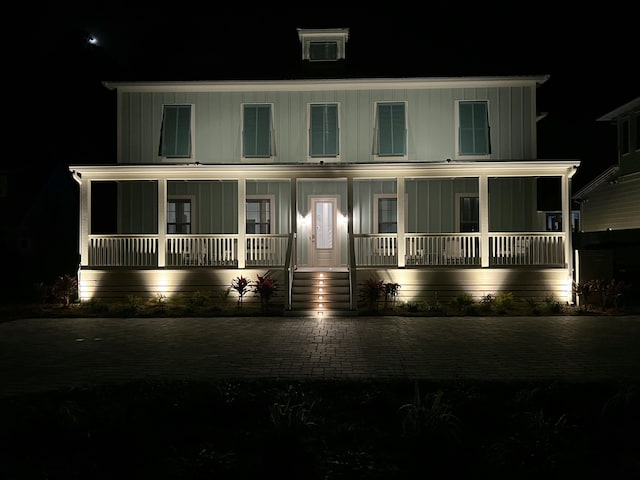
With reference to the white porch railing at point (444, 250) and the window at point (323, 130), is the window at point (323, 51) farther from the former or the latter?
the white porch railing at point (444, 250)

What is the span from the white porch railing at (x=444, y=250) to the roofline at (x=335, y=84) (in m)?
5.33

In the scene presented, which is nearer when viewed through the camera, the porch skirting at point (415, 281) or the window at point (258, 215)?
the porch skirting at point (415, 281)

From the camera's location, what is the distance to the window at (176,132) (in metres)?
18.7

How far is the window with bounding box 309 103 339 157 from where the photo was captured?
60.8 ft

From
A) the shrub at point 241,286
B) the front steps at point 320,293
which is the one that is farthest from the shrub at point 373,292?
the shrub at point 241,286

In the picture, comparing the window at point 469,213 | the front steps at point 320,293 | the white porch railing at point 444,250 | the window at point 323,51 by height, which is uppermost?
the window at point 323,51

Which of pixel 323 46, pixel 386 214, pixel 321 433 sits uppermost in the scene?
pixel 323 46

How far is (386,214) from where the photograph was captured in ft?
62.6

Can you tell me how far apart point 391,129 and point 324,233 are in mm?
4214

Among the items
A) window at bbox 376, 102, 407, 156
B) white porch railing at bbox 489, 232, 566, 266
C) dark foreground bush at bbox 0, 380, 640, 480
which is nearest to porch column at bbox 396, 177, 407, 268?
window at bbox 376, 102, 407, 156

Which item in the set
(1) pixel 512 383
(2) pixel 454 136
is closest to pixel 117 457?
(1) pixel 512 383

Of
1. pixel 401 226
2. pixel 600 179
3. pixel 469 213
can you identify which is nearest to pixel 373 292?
pixel 401 226

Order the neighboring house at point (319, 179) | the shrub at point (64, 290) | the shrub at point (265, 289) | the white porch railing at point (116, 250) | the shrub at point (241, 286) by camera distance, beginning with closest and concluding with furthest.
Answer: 1. the shrub at point (265, 289)
2. the shrub at point (241, 286)
3. the shrub at point (64, 290)
4. the neighboring house at point (319, 179)
5. the white porch railing at point (116, 250)

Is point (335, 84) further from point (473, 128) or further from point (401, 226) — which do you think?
point (401, 226)
